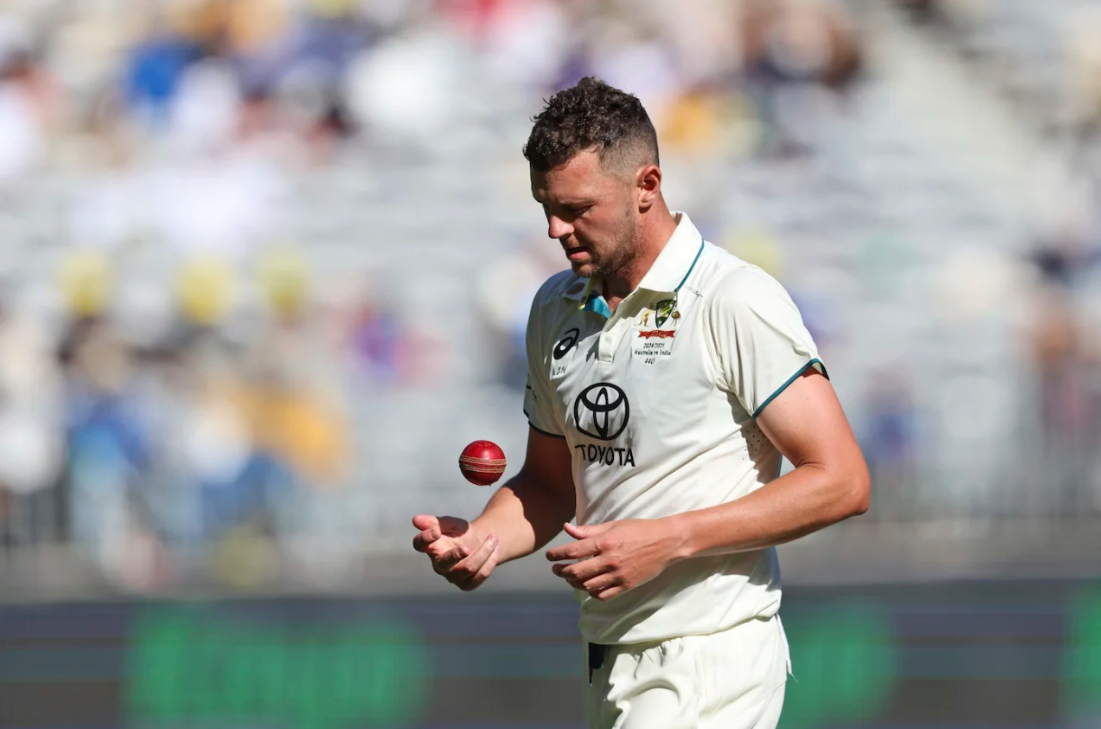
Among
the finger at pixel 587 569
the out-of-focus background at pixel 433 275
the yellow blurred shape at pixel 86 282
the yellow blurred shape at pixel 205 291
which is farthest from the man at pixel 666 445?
the yellow blurred shape at pixel 86 282

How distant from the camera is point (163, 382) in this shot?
13664mm

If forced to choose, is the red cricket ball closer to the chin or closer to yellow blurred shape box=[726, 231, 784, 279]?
the chin

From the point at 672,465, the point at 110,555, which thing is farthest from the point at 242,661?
the point at 672,465

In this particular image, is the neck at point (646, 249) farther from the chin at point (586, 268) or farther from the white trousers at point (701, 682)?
the white trousers at point (701, 682)

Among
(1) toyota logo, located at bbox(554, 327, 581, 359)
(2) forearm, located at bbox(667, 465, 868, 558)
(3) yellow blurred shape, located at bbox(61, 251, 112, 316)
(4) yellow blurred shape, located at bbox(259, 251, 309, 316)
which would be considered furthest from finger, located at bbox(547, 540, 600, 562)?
(3) yellow blurred shape, located at bbox(61, 251, 112, 316)

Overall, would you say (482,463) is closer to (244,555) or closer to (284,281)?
(244,555)

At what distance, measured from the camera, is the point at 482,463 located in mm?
3434

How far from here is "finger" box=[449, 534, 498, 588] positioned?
343cm

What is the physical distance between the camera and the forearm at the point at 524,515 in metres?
3.64

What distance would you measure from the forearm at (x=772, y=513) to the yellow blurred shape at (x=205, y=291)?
37.7ft

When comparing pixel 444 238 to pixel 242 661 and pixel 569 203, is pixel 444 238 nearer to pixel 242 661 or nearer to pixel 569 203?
pixel 242 661

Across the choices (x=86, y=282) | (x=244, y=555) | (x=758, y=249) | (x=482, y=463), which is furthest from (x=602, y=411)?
(x=86, y=282)

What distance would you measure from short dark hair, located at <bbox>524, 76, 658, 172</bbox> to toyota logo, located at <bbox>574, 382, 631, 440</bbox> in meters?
0.50

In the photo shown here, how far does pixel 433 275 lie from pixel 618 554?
11925 mm
